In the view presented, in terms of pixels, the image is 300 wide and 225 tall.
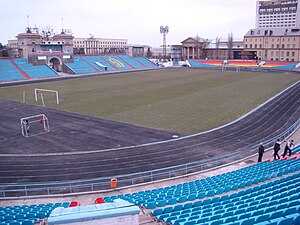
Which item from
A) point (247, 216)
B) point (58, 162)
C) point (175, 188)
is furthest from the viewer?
point (58, 162)

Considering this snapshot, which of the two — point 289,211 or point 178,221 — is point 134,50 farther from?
point 289,211

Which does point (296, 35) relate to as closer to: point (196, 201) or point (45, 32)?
point (45, 32)

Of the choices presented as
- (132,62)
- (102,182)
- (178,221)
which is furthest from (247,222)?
(132,62)

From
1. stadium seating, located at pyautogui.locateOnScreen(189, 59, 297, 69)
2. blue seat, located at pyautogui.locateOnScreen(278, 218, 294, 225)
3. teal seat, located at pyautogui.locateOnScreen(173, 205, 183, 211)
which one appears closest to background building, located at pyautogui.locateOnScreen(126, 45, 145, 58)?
stadium seating, located at pyautogui.locateOnScreen(189, 59, 297, 69)

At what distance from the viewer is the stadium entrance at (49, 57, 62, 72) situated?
8772cm

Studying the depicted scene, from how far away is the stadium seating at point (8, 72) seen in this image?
69688 mm

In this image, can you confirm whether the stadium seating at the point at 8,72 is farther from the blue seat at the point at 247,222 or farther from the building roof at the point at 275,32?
the building roof at the point at 275,32

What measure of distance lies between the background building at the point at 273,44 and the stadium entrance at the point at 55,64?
76.4 metres

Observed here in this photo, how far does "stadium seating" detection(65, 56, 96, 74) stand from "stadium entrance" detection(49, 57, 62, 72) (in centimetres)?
253

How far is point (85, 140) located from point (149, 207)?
14648 mm

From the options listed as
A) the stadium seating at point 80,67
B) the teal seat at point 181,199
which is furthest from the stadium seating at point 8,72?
the teal seat at point 181,199

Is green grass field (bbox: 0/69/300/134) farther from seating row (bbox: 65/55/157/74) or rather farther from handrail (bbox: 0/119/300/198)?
seating row (bbox: 65/55/157/74)

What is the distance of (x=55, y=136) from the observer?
26.2m

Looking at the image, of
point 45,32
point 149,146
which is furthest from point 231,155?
point 45,32
